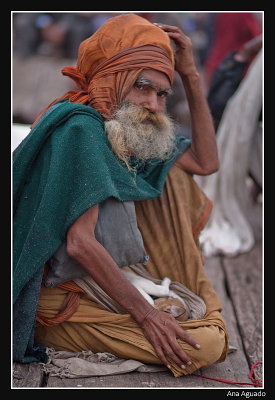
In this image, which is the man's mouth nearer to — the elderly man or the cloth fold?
the elderly man

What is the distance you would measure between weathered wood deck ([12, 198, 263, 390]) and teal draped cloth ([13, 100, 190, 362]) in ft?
0.65

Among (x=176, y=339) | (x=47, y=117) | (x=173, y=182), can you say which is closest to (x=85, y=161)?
(x=47, y=117)

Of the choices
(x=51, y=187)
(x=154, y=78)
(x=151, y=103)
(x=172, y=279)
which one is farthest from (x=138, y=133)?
(x=172, y=279)

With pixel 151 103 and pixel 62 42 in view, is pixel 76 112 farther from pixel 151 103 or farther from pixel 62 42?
pixel 62 42

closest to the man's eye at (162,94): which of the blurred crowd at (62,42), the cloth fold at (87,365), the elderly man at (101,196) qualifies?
the elderly man at (101,196)

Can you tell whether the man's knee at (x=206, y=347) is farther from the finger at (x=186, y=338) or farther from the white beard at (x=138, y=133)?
the white beard at (x=138, y=133)

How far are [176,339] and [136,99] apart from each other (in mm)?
1281

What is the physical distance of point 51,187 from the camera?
281 centimetres

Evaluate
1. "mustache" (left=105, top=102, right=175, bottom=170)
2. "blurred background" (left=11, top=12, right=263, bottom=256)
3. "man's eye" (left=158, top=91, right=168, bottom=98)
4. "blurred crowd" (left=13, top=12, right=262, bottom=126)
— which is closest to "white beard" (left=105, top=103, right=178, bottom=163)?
"mustache" (left=105, top=102, right=175, bottom=170)

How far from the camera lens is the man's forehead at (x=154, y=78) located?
10.00 feet

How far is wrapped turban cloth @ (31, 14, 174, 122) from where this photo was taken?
3.03 metres

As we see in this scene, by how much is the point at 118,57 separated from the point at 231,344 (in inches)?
73.9

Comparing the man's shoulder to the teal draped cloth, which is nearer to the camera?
the teal draped cloth

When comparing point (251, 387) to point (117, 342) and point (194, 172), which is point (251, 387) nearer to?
point (117, 342)
